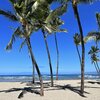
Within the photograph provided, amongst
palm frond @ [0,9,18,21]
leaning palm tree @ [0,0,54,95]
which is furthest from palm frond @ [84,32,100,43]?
palm frond @ [0,9,18,21]

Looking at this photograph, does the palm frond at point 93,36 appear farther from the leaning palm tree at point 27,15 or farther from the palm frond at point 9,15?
the palm frond at point 9,15

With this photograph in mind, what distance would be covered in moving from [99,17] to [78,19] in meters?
11.0

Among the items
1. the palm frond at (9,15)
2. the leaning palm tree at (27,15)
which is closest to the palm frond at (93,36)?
the leaning palm tree at (27,15)

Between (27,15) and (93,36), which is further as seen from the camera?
(93,36)

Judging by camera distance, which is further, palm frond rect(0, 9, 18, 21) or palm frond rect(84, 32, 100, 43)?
palm frond rect(84, 32, 100, 43)

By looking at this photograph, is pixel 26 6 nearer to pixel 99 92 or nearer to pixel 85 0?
pixel 85 0

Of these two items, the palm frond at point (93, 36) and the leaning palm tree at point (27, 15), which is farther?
the palm frond at point (93, 36)

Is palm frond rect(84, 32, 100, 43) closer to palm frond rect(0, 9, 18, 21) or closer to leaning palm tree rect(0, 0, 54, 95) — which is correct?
leaning palm tree rect(0, 0, 54, 95)

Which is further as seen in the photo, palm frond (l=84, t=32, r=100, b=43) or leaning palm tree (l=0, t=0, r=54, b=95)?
palm frond (l=84, t=32, r=100, b=43)

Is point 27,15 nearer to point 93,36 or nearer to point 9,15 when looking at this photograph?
point 9,15

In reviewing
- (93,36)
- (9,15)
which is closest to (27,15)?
(9,15)

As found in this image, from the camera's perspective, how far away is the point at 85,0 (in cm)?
2488

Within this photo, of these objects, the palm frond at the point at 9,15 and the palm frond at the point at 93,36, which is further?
the palm frond at the point at 93,36

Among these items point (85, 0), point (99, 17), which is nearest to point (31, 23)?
point (85, 0)
